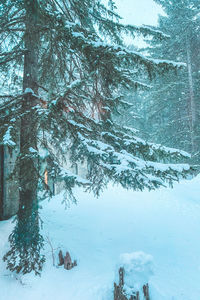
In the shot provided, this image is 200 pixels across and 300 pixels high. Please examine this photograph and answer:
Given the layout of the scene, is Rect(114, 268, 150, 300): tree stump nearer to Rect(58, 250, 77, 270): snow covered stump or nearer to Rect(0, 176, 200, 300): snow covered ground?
Rect(0, 176, 200, 300): snow covered ground

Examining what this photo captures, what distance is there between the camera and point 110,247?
5.23 metres

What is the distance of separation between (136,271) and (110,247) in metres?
2.26

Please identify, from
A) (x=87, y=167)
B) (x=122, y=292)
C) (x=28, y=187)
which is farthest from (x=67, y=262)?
(x=87, y=167)

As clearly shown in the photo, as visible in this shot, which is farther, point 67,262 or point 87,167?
point 87,167

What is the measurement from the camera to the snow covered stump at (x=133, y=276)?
3062 millimetres

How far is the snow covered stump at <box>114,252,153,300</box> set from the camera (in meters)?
3.06

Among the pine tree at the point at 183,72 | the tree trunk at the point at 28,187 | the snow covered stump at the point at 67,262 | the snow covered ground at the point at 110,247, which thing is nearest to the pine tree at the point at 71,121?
the tree trunk at the point at 28,187

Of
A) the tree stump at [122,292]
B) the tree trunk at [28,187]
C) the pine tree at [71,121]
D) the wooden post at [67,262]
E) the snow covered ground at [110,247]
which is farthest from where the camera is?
the wooden post at [67,262]

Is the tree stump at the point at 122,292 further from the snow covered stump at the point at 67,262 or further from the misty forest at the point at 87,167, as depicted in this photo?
the snow covered stump at the point at 67,262

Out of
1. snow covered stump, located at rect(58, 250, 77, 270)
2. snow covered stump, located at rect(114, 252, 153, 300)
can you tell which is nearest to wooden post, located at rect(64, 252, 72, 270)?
snow covered stump, located at rect(58, 250, 77, 270)

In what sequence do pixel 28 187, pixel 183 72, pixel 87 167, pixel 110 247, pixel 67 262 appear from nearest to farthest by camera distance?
pixel 28 187
pixel 67 262
pixel 87 167
pixel 110 247
pixel 183 72

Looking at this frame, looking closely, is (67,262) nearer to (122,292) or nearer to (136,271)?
(122,292)

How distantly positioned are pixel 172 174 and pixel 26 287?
3.83 m

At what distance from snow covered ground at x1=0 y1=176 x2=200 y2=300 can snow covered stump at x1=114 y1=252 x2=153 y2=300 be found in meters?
0.25
